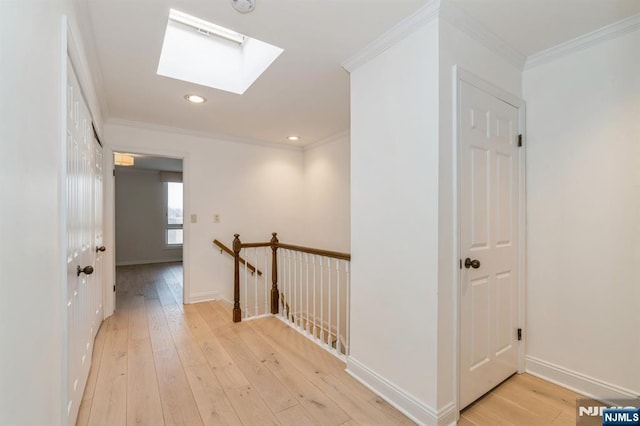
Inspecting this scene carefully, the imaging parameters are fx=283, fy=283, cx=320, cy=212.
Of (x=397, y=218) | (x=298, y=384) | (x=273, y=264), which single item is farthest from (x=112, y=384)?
(x=397, y=218)

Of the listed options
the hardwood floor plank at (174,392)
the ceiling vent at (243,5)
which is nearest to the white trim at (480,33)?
the ceiling vent at (243,5)

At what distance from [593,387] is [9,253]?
9.60ft

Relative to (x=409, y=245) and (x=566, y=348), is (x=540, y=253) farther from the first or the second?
(x=409, y=245)

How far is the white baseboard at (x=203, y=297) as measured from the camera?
3.62 meters

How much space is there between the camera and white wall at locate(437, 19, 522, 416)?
5.07 ft

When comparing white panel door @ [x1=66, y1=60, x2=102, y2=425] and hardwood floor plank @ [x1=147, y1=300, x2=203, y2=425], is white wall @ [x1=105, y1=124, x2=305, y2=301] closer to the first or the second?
hardwood floor plank @ [x1=147, y1=300, x2=203, y2=425]

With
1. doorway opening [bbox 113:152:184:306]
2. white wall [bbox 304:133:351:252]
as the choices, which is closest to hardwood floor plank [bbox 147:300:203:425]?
white wall [bbox 304:133:351:252]

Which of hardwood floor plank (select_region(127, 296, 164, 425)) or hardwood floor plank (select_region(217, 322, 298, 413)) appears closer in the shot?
hardwood floor plank (select_region(127, 296, 164, 425))

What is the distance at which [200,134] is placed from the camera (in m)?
3.75

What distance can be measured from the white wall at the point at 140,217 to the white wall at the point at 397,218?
21.7 feet

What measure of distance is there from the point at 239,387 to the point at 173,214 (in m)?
6.55

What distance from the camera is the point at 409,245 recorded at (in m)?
1.68

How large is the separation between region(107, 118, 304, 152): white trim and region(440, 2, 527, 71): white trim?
10.00ft

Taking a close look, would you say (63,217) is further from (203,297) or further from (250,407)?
(203,297)
